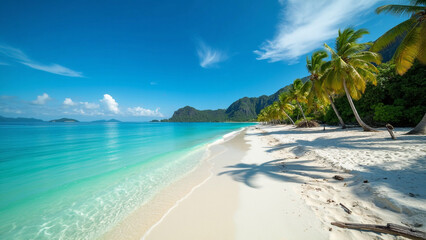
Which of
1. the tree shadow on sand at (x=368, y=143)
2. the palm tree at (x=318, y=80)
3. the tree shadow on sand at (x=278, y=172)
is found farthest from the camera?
the palm tree at (x=318, y=80)

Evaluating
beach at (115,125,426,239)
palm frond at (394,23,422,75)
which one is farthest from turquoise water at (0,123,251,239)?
palm frond at (394,23,422,75)

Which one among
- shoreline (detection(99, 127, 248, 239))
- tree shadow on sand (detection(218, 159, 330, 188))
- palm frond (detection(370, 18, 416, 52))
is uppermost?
palm frond (detection(370, 18, 416, 52))

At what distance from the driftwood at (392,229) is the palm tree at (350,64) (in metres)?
13.5

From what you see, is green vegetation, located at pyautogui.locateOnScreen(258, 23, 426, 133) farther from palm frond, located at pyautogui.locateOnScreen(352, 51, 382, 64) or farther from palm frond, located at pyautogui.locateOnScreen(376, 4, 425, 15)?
palm frond, located at pyautogui.locateOnScreen(376, 4, 425, 15)

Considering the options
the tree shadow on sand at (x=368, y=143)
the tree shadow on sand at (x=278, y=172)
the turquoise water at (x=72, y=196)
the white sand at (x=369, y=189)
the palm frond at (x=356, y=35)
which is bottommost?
the turquoise water at (x=72, y=196)

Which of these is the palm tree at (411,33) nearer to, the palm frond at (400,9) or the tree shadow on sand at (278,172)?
the palm frond at (400,9)

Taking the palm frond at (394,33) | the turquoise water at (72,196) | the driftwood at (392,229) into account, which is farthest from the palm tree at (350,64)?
the turquoise water at (72,196)

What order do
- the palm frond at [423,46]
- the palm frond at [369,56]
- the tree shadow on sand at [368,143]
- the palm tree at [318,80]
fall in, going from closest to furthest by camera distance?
the tree shadow on sand at [368,143]
the palm frond at [423,46]
the palm frond at [369,56]
the palm tree at [318,80]

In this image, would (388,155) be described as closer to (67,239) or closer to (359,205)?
(359,205)

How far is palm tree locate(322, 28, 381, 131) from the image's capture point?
11.9 meters

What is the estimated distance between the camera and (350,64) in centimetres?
1273

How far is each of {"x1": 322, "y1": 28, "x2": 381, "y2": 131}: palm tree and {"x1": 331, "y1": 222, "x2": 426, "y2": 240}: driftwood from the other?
13491mm

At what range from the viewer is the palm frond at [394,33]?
9.02m

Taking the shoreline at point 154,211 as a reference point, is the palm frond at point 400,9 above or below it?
above
